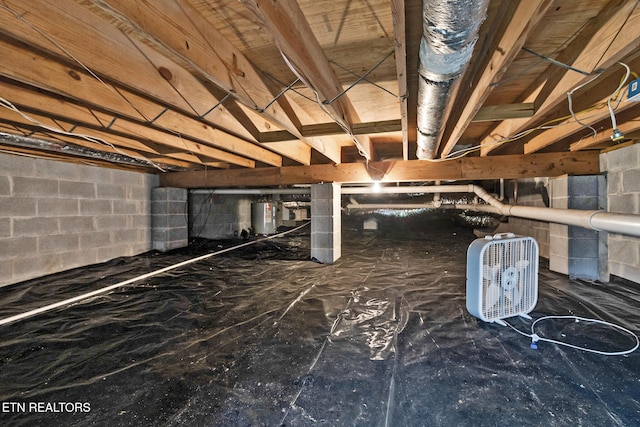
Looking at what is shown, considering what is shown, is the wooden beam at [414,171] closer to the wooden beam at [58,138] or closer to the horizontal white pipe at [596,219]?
the horizontal white pipe at [596,219]

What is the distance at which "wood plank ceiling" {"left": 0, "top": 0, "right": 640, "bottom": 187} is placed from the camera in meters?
0.92

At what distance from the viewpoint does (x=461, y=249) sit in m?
4.32

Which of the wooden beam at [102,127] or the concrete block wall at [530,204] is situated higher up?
the wooden beam at [102,127]

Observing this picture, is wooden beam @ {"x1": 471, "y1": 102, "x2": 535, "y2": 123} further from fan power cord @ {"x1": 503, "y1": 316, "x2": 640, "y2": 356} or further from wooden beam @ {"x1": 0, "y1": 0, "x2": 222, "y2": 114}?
wooden beam @ {"x1": 0, "y1": 0, "x2": 222, "y2": 114}

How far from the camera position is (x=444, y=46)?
0.86 m

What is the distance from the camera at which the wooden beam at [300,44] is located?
791mm

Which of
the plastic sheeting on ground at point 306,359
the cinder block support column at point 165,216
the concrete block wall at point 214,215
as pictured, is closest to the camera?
the plastic sheeting on ground at point 306,359

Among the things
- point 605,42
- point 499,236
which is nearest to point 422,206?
point 499,236

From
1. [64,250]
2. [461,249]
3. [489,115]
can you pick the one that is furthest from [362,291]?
[64,250]

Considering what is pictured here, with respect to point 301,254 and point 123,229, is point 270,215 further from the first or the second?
point 123,229

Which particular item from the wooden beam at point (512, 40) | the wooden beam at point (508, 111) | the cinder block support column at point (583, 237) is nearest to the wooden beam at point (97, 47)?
the wooden beam at point (512, 40)

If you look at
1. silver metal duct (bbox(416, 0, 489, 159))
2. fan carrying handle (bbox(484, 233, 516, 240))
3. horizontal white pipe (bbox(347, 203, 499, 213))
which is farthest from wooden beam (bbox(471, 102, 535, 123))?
horizontal white pipe (bbox(347, 203, 499, 213))

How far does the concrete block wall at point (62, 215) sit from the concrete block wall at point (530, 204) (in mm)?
5519

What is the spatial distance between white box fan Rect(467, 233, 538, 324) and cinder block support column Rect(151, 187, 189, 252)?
4.03 m
